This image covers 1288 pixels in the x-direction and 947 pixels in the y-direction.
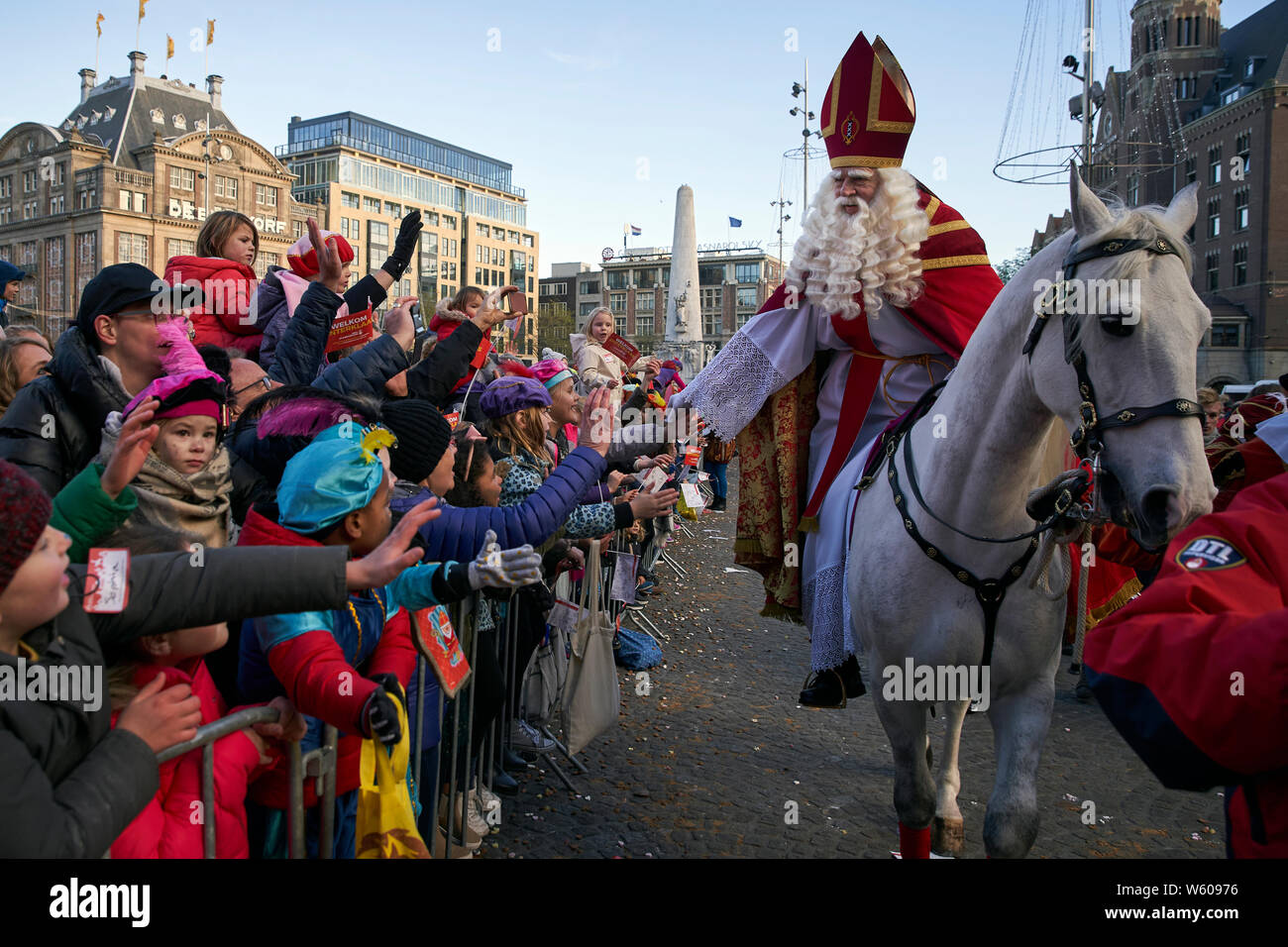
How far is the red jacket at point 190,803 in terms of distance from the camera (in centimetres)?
207

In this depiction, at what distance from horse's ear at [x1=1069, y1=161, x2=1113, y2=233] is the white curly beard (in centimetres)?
128

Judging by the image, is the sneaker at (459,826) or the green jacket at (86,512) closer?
the green jacket at (86,512)

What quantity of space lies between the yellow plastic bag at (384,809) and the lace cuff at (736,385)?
7.61 feet

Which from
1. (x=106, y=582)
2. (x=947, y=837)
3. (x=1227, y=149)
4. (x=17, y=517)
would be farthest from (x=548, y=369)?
(x=1227, y=149)

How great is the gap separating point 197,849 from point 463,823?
5.60 feet

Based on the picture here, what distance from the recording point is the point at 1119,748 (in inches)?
227

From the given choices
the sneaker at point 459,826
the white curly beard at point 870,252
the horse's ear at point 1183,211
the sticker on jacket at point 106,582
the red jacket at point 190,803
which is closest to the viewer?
the sticker on jacket at point 106,582

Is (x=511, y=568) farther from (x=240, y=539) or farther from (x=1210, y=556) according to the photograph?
(x=1210, y=556)

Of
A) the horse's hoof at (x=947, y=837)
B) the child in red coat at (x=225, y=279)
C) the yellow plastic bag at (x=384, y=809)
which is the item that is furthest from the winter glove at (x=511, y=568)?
the child in red coat at (x=225, y=279)

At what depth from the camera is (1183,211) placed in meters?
2.73

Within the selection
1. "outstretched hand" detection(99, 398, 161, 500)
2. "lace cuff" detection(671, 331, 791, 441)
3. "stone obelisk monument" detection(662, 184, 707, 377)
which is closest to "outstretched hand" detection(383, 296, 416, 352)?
"lace cuff" detection(671, 331, 791, 441)

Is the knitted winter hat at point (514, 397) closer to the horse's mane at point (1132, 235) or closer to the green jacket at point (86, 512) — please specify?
the green jacket at point (86, 512)

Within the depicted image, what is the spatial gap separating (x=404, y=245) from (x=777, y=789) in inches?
144
